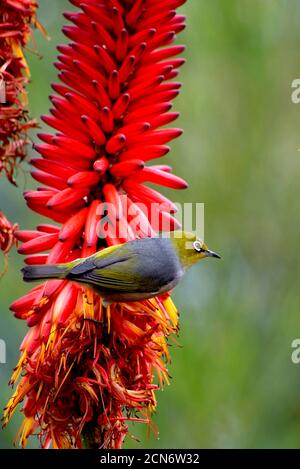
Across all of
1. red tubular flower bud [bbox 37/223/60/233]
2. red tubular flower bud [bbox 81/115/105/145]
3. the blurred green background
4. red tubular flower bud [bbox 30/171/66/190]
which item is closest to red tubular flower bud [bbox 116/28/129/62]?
red tubular flower bud [bbox 81/115/105/145]

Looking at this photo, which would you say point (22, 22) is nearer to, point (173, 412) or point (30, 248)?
point (30, 248)

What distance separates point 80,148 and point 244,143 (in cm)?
207

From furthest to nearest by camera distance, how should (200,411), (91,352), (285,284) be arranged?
(285,284)
(200,411)
(91,352)

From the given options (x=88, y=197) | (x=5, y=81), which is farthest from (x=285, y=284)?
(x=5, y=81)

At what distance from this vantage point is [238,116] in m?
5.39

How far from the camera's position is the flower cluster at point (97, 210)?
130 inches

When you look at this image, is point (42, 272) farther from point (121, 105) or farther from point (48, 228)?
point (121, 105)

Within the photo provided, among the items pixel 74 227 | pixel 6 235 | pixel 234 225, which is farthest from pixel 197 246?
pixel 234 225

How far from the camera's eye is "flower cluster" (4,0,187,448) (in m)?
3.31

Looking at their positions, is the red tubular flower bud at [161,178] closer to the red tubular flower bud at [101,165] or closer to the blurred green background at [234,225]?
the red tubular flower bud at [101,165]

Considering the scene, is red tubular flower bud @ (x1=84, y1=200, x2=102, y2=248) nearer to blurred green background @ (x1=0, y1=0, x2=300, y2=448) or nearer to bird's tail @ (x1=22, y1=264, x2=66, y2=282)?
bird's tail @ (x1=22, y1=264, x2=66, y2=282)

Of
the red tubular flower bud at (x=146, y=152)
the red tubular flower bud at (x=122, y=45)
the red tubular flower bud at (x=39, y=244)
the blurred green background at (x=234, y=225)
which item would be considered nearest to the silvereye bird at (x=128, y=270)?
the red tubular flower bud at (x=39, y=244)

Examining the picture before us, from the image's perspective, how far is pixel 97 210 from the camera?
3453 millimetres

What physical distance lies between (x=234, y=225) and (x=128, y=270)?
6.14 ft
